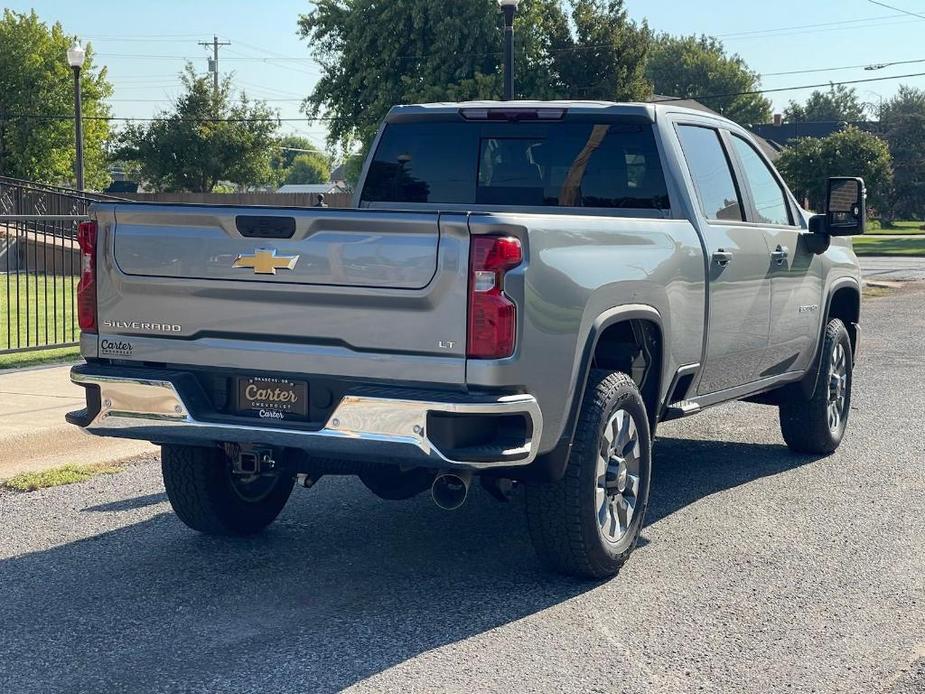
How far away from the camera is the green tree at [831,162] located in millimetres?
50125

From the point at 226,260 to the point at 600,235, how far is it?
155 cm

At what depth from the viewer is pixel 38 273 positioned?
1714 centimetres

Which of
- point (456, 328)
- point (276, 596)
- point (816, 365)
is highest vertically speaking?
point (456, 328)

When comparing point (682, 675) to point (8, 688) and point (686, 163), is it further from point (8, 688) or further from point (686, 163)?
point (686, 163)

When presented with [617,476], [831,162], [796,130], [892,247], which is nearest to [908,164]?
[796,130]

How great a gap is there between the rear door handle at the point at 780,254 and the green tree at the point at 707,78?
109m

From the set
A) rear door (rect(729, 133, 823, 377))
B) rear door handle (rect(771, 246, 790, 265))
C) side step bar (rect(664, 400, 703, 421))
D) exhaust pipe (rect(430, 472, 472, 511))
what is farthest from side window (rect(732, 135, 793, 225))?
exhaust pipe (rect(430, 472, 472, 511))

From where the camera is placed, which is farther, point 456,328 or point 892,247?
point 892,247

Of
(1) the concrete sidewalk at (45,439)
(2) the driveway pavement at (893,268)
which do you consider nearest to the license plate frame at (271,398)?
(1) the concrete sidewalk at (45,439)

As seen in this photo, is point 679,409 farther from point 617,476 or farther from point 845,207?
point 845,207

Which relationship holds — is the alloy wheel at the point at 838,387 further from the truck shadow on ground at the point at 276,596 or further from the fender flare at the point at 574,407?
the fender flare at the point at 574,407

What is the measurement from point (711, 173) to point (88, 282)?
3.37 m

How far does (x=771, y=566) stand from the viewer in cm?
584

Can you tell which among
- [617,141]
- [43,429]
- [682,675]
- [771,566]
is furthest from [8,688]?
A: [43,429]
